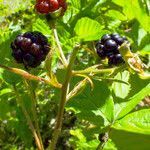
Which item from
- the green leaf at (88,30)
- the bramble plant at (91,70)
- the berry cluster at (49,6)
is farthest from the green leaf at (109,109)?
the berry cluster at (49,6)

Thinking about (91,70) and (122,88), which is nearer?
(91,70)

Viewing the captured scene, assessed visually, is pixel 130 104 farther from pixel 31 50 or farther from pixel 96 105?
pixel 31 50

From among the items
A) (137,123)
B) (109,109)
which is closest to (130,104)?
(109,109)

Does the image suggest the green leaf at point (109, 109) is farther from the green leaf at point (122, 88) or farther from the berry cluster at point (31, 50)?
the berry cluster at point (31, 50)

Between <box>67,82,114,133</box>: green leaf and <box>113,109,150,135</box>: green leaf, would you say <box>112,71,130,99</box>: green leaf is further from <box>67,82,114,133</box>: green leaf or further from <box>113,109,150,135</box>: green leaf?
<box>113,109,150,135</box>: green leaf

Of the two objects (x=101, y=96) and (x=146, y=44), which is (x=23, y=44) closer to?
(x=101, y=96)
